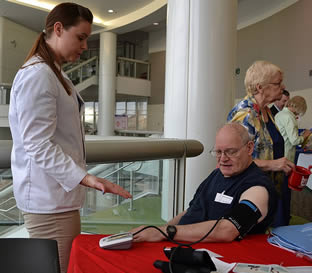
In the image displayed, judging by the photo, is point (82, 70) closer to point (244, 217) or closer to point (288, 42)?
point (288, 42)

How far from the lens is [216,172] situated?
1884 millimetres

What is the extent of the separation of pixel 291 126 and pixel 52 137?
3261 millimetres

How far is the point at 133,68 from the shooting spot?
1568 centimetres

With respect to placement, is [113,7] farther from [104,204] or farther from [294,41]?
[104,204]

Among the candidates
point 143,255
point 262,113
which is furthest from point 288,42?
point 143,255

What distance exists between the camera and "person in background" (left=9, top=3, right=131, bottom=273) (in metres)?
1.28

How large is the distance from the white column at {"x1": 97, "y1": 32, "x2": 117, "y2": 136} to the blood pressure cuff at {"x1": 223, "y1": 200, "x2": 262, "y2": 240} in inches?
489

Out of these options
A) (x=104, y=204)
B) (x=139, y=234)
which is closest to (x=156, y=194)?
(x=104, y=204)

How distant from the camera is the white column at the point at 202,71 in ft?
11.3

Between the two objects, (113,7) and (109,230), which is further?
(113,7)

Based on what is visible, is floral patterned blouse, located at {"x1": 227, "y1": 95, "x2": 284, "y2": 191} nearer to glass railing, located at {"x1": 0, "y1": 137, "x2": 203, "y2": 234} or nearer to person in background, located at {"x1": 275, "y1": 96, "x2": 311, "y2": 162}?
glass railing, located at {"x1": 0, "y1": 137, "x2": 203, "y2": 234}

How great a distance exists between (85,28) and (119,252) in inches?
33.6

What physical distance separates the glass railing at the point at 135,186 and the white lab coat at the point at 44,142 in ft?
1.67

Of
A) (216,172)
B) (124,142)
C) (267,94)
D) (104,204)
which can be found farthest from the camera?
(104,204)
